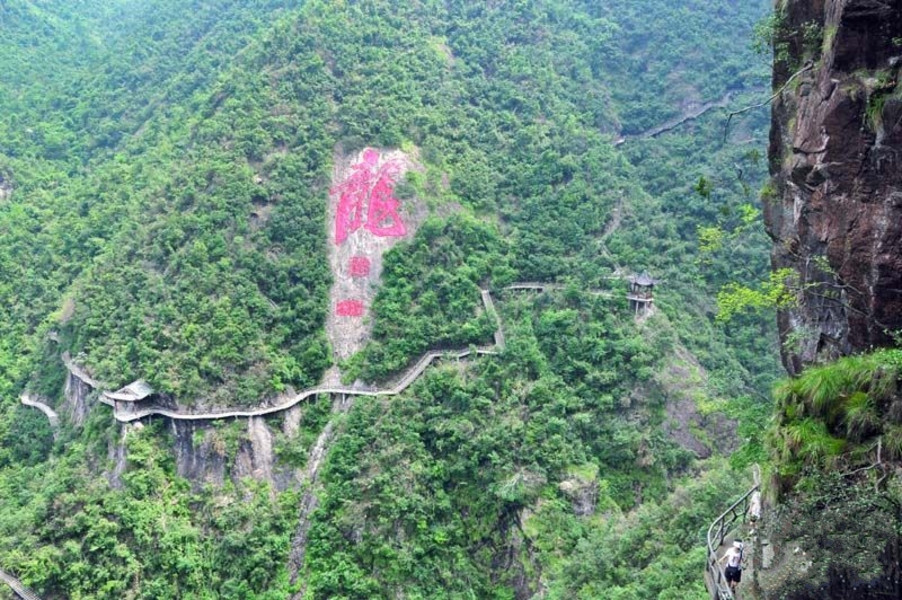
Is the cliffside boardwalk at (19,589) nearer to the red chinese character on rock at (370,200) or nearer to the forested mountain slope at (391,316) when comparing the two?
the forested mountain slope at (391,316)

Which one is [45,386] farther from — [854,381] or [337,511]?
[854,381]

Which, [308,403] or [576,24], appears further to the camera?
[576,24]

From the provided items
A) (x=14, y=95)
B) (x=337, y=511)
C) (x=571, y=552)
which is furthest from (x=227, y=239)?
(x=14, y=95)

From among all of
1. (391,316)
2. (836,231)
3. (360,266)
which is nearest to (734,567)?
(836,231)

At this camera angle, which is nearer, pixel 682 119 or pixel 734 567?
pixel 734 567

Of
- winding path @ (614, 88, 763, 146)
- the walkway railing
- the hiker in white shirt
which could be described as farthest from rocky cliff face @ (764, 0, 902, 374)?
winding path @ (614, 88, 763, 146)

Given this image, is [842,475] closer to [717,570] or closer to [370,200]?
[717,570]
